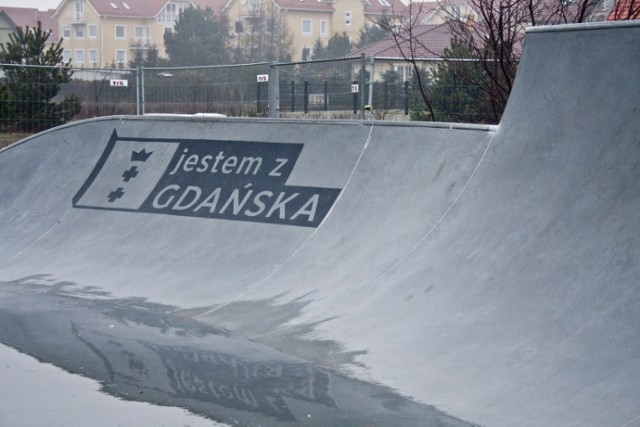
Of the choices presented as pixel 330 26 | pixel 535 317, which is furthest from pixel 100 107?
pixel 330 26

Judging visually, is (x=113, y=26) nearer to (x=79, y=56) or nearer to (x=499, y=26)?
(x=79, y=56)

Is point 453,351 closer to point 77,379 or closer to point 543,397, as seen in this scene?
point 543,397

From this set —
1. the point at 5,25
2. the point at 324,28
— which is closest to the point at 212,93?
the point at 324,28

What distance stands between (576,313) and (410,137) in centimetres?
313

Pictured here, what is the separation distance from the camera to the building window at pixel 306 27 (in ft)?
296

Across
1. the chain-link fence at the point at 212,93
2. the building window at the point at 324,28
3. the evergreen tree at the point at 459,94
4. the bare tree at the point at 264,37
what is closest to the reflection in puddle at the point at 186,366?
the chain-link fence at the point at 212,93

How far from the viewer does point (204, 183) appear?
9617 mm

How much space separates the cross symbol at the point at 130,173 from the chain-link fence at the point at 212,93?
2939 mm

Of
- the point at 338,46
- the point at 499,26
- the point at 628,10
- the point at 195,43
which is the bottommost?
the point at 499,26

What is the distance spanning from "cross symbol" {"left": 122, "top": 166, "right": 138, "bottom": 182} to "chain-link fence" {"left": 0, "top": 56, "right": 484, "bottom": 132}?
116 inches

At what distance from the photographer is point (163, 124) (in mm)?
10742

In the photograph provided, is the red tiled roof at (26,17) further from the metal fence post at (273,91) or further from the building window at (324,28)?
the metal fence post at (273,91)

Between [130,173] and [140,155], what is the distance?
267mm

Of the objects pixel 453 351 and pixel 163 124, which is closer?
pixel 453 351
